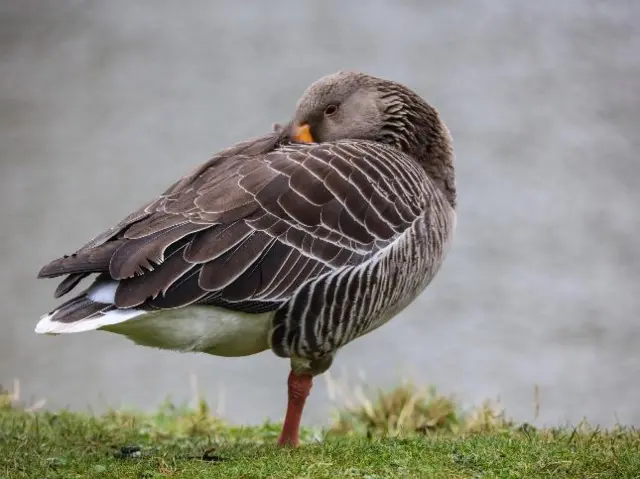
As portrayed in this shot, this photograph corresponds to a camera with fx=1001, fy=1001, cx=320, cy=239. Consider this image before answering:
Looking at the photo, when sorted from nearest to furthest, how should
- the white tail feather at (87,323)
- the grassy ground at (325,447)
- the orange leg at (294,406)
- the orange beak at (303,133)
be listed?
the grassy ground at (325,447)
the white tail feather at (87,323)
the orange leg at (294,406)
the orange beak at (303,133)

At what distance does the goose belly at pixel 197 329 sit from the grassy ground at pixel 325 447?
58 centimetres

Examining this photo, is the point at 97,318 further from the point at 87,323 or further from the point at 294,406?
the point at 294,406

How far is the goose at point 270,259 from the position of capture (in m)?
5.12

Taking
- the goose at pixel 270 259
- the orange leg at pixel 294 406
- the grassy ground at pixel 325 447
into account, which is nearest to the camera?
the grassy ground at pixel 325 447

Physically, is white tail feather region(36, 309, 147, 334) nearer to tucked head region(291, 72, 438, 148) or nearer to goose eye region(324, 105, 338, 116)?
tucked head region(291, 72, 438, 148)

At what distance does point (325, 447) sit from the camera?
5301 millimetres

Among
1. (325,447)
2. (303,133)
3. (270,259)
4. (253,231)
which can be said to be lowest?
(325,447)

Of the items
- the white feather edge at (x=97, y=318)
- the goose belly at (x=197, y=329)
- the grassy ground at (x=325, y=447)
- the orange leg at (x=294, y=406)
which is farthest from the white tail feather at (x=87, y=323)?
the orange leg at (x=294, y=406)

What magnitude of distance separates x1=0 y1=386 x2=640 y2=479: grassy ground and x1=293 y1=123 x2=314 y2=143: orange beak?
1.92 meters

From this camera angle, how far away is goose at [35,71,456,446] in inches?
201

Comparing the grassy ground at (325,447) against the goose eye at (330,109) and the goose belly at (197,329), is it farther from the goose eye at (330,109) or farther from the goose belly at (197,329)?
the goose eye at (330,109)

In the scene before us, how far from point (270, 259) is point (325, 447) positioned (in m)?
1.04

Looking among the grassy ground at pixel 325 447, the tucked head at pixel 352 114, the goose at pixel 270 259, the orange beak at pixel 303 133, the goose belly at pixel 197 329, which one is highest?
the tucked head at pixel 352 114

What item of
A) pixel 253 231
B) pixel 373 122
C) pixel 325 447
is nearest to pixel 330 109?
pixel 373 122
